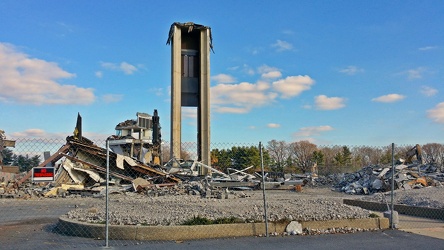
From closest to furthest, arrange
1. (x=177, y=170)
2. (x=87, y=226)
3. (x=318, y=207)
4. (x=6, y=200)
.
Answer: (x=87, y=226), (x=318, y=207), (x=6, y=200), (x=177, y=170)

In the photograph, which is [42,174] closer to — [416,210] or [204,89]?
[416,210]

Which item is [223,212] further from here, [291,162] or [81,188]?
[291,162]

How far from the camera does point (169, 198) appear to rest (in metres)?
17.2

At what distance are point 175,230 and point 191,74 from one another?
32929mm

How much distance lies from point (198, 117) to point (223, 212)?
29.6 meters

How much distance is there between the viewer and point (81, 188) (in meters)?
22.9

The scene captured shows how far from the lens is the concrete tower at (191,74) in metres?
37.6

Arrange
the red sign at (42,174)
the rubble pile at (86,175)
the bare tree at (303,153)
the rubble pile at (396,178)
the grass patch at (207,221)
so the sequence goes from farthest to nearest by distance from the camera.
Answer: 1. the bare tree at (303,153)
2. the rubble pile at (396,178)
3. the rubble pile at (86,175)
4. the grass patch at (207,221)
5. the red sign at (42,174)

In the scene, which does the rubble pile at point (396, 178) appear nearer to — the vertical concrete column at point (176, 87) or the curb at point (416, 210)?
the curb at point (416, 210)

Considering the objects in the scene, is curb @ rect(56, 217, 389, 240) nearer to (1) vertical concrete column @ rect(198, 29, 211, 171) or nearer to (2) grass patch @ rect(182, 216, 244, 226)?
(2) grass patch @ rect(182, 216, 244, 226)

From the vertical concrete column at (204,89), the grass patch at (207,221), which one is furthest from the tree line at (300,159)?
the grass patch at (207,221)

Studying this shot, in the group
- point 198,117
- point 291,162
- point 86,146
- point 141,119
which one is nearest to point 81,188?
point 86,146

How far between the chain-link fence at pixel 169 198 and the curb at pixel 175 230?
0.02m

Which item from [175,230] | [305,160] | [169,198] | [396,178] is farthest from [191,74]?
[175,230]
